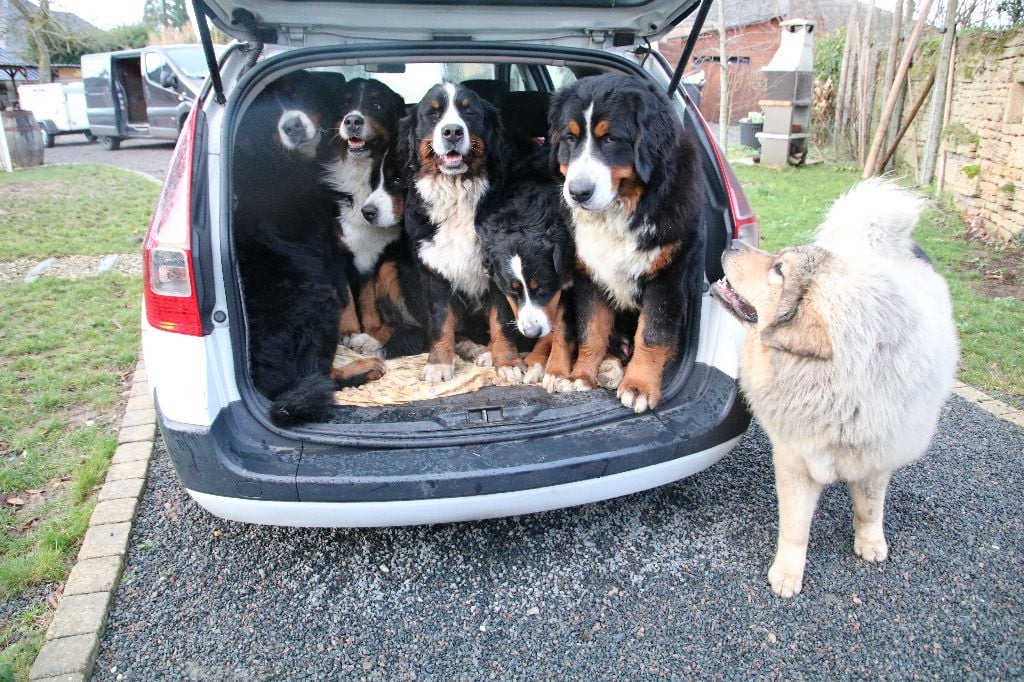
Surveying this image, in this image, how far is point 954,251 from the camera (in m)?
6.83

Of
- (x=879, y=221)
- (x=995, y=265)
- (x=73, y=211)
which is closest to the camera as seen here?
(x=879, y=221)

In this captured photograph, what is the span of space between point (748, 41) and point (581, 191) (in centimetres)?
2399

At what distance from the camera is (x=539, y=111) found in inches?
161

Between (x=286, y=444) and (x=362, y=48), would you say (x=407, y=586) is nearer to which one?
(x=286, y=444)

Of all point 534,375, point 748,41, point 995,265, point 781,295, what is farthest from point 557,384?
point 748,41

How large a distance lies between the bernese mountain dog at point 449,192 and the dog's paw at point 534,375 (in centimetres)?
41

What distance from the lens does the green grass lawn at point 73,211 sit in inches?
298

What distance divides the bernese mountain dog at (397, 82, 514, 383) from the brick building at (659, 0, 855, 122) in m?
18.0

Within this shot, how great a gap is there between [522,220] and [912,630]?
2234 mm

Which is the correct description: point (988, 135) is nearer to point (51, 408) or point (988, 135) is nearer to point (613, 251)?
point (613, 251)

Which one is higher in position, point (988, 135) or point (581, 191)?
point (988, 135)

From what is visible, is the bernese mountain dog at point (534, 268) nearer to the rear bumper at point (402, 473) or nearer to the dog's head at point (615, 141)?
the dog's head at point (615, 141)

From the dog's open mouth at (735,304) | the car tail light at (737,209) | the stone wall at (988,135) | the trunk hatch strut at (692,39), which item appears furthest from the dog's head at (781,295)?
the stone wall at (988,135)

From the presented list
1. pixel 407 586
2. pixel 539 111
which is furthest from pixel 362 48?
pixel 407 586
